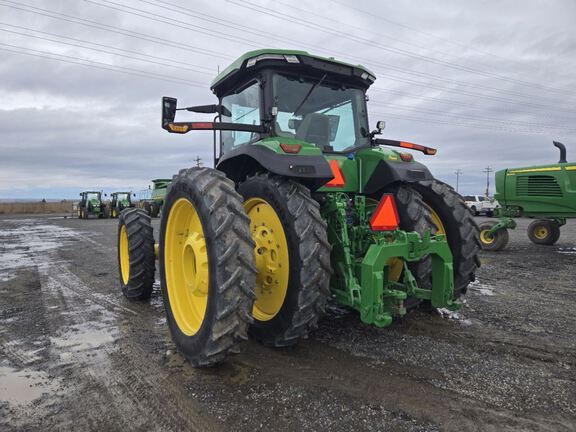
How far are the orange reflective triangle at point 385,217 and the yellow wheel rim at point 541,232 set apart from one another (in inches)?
390

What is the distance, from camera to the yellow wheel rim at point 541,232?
35.7ft

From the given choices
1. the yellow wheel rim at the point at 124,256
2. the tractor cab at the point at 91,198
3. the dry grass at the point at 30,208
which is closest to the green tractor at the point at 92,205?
the tractor cab at the point at 91,198

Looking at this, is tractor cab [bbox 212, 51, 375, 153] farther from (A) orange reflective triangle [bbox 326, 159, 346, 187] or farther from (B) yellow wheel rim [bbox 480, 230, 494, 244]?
(B) yellow wheel rim [bbox 480, 230, 494, 244]

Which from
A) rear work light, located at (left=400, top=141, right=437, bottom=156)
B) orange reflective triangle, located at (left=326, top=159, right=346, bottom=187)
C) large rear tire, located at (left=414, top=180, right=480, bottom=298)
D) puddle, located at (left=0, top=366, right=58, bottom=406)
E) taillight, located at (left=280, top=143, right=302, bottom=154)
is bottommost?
puddle, located at (left=0, top=366, right=58, bottom=406)

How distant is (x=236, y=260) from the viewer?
2.71m

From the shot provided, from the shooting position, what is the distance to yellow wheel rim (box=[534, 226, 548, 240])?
A: 1087 centimetres

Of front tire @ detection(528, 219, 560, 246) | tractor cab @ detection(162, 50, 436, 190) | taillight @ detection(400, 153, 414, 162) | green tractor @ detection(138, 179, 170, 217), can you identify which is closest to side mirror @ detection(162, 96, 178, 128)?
tractor cab @ detection(162, 50, 436, 190)

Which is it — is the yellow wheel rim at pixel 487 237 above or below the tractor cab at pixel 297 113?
below

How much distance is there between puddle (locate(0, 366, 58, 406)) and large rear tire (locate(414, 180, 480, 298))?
346 cm

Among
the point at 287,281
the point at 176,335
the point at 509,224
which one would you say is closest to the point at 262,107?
the point at 287,281

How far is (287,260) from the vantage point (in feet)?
10.3

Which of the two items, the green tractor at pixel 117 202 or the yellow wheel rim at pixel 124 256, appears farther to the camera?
the green tractor at pixel 117 202

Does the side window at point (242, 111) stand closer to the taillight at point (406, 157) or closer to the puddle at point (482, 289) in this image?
the taillight at point (406, 157)

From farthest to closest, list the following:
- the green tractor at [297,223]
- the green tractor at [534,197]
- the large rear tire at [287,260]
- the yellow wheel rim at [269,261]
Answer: the green tractor at [534,197], the yellow wheel rim at [269,261], the large rear tire at [287,260], the green tractor at [297,223]
